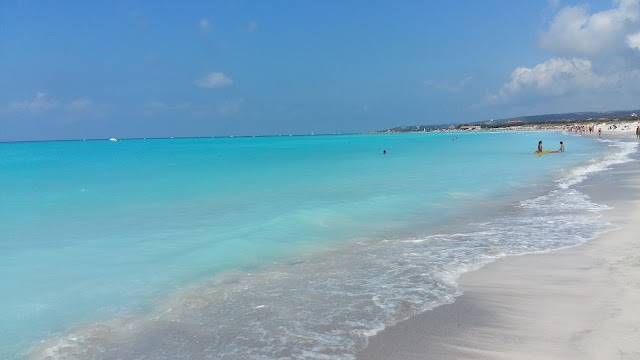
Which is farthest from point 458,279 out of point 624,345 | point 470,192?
point 470,192

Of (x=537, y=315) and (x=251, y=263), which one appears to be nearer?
(x=537, y=315)

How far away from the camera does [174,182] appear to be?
2311cm

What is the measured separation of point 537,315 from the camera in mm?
4988

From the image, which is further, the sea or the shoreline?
the sea

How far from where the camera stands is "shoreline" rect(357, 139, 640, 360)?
4.22 m

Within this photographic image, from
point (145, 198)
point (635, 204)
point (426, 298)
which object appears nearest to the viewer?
point (426, 298)

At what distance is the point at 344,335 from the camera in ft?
15.5

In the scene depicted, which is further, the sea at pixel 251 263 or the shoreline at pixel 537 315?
the sea at pixel 251 263

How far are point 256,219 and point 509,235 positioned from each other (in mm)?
5948

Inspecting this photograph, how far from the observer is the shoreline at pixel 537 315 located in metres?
4.22

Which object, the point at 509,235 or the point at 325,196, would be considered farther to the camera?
the point at 325,196

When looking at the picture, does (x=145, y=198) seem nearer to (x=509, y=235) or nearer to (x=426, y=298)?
(x=509, y=235)

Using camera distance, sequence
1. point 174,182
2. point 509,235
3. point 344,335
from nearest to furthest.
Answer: point 344,335 → point 509,235 → point 174,182

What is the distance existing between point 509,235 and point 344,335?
539cm
